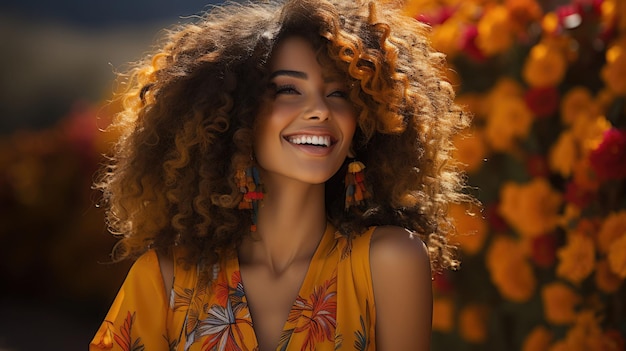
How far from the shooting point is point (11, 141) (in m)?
6.54

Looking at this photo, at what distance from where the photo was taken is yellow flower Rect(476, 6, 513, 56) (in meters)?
3.81

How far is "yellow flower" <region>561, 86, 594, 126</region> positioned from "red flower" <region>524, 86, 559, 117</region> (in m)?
0.05

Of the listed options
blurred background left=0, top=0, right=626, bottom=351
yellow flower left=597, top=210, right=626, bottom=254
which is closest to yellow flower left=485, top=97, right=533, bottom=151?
blurred background left=0, top=0, right=626, bottom=351

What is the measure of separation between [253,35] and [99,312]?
3913mm

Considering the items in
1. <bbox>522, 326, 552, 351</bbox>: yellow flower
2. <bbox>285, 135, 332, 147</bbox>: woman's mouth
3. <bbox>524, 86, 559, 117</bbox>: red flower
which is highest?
<bbox>285, 135, 332, 147</bbox>: woman's mouth

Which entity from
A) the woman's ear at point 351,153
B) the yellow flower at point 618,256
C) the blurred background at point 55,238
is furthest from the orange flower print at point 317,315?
the blurred background at point 55,238

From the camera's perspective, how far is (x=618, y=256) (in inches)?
122

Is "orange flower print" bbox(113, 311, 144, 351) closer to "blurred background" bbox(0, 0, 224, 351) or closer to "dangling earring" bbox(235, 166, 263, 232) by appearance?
"dangling earring" bbox(235, 166, 263, 232)

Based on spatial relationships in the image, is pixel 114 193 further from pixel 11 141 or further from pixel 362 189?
pixel 11 141

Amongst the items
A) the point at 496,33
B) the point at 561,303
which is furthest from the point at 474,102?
the point at 561,303

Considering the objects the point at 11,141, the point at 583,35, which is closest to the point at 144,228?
the point at 583,35

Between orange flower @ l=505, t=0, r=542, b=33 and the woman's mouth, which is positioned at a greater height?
orange flower @ l=505, t=0, r=542, b=33

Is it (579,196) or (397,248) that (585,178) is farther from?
(397,248)

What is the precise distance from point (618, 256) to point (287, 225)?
1.15m
